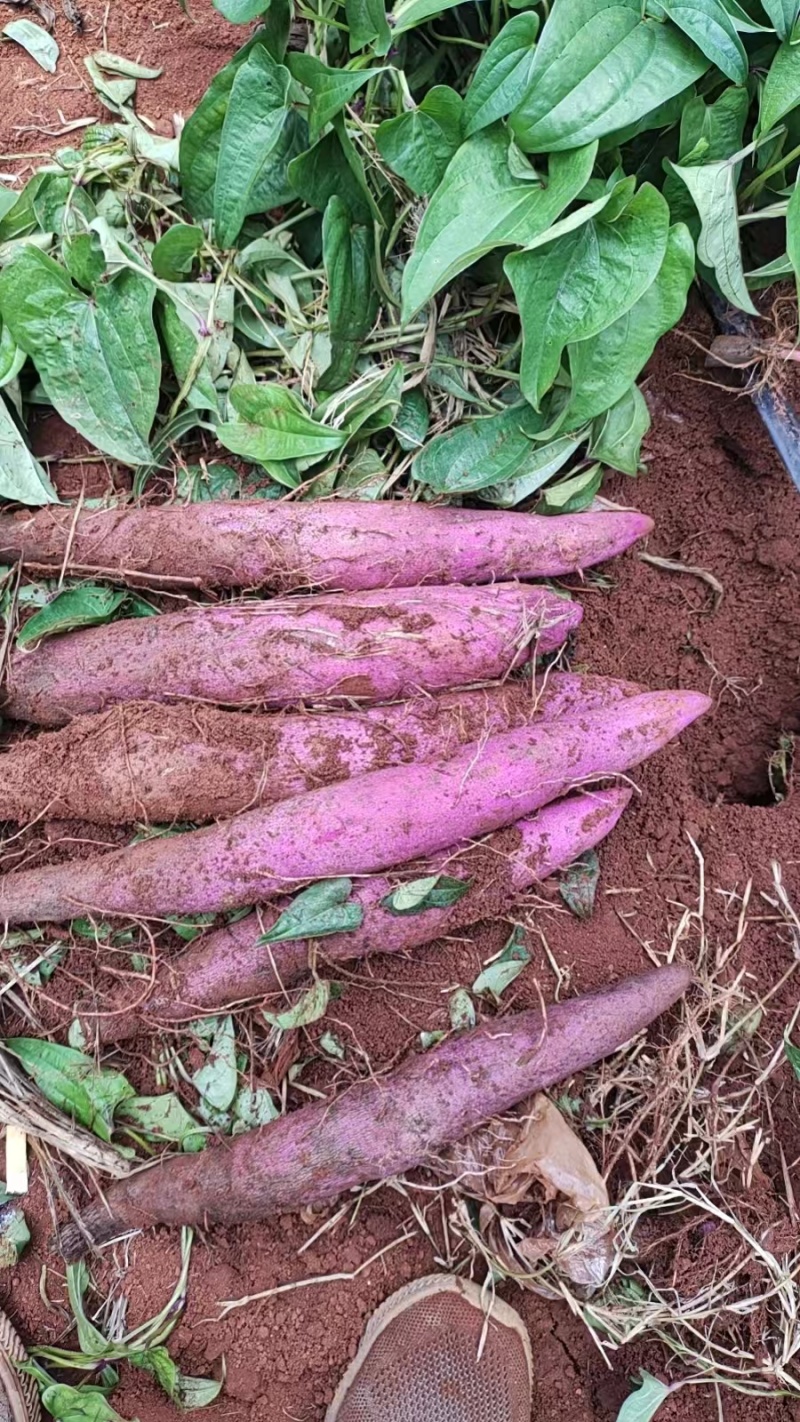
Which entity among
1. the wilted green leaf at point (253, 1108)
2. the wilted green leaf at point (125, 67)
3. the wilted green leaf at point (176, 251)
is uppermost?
the wilted green leaf at point (125, 67)

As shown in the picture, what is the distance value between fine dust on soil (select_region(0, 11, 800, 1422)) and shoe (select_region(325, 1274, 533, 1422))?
3 cm

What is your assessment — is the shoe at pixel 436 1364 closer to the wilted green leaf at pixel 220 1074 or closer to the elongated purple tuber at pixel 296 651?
the wilted green leaf at pixel 220 1074

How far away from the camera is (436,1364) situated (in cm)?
111

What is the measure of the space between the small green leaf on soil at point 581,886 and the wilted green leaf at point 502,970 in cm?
9

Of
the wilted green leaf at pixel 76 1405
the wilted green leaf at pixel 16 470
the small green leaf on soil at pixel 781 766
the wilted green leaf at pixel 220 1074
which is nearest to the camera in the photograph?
the wilted green leaf at pixel 76 1405

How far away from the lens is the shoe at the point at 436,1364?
109cm

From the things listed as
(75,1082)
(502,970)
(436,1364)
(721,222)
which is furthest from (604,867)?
(721,222)

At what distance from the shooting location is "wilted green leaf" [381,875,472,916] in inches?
44.0

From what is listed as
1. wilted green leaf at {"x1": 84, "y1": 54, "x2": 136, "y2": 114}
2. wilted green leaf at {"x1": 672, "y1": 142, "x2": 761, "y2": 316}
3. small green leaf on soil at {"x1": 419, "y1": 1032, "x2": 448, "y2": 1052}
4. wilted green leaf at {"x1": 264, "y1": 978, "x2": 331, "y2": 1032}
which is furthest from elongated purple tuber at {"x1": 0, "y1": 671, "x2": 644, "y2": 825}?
wilted green leaf at {"x1": 84, "y1": 54, "x2": 136, "y2": 114}

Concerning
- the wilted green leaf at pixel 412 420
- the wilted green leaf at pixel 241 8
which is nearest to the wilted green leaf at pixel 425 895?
the wilted green leaf at pixel 412 420

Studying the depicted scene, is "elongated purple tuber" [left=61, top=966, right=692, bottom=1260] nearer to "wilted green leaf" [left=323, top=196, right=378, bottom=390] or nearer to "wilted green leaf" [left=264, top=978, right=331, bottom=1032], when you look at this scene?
"wilted green leaf" [left=264, top=978, right=331, bottom=1032]

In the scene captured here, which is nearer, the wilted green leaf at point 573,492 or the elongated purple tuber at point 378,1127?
the elongated purple tuber at point 378,1127

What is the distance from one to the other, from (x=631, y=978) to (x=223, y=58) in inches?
62.4

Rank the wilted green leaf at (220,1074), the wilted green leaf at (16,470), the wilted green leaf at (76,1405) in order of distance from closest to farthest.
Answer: the wilted green leaf at (76,1405) → the wilted green leaf at (220,1074) → the wilted green leaf at (16,470)
